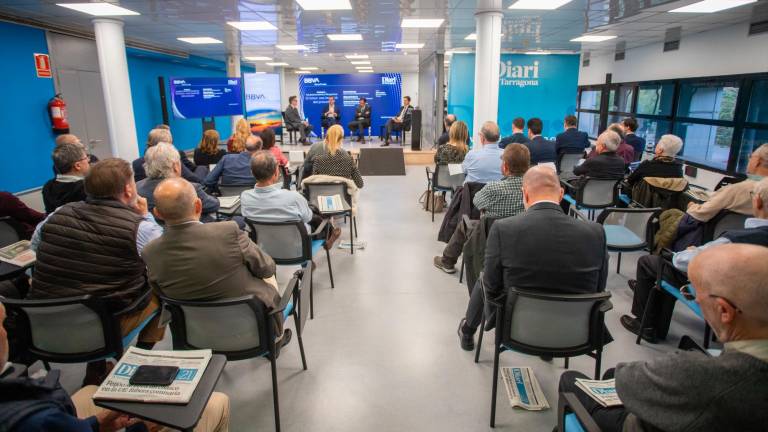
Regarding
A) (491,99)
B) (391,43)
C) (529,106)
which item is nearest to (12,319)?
(491,99)

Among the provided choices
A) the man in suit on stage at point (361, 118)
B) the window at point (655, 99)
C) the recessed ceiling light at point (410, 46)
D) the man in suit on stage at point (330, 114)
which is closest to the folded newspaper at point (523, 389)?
the recessed ceiling light at point (410, 46)

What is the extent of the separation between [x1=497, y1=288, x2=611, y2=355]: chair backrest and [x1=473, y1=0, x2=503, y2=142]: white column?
4927mm

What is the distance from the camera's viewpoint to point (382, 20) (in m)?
6.93

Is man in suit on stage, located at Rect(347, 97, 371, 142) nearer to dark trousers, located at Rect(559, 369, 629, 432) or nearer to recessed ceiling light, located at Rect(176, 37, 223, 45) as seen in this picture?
recessed ceiling light, located at Rect(176, 37, 223, 45)

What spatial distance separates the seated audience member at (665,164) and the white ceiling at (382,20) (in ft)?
8.04

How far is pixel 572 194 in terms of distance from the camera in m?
4.80

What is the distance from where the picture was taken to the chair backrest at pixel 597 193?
174 inches

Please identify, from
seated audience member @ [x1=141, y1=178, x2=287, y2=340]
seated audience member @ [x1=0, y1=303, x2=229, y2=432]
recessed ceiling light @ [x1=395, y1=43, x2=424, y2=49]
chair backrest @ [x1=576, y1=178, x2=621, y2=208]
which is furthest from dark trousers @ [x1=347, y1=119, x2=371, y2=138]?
seated audience member @ [x1=0, y1=303, x2=229, y2=432]

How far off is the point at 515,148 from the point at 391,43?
7.93 metres

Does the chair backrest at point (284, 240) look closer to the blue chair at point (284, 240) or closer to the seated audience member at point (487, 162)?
the blue chair at point (284, 240)

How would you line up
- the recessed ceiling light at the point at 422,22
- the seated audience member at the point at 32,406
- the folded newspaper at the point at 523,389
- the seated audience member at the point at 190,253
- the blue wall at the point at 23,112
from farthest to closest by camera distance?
the recessed ceiling light at the point at 422,22 → the blue wall at the point at 23,112 → the folded newspaper at the point at 523,389 → the seated audience member at the point at 190,253 → the seated audience member at the point at 32,406

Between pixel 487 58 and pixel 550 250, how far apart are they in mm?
4982

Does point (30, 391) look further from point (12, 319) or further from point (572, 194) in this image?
point (572, 194)

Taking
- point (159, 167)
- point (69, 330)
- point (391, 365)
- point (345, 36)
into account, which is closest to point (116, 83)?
point (345, 36)
